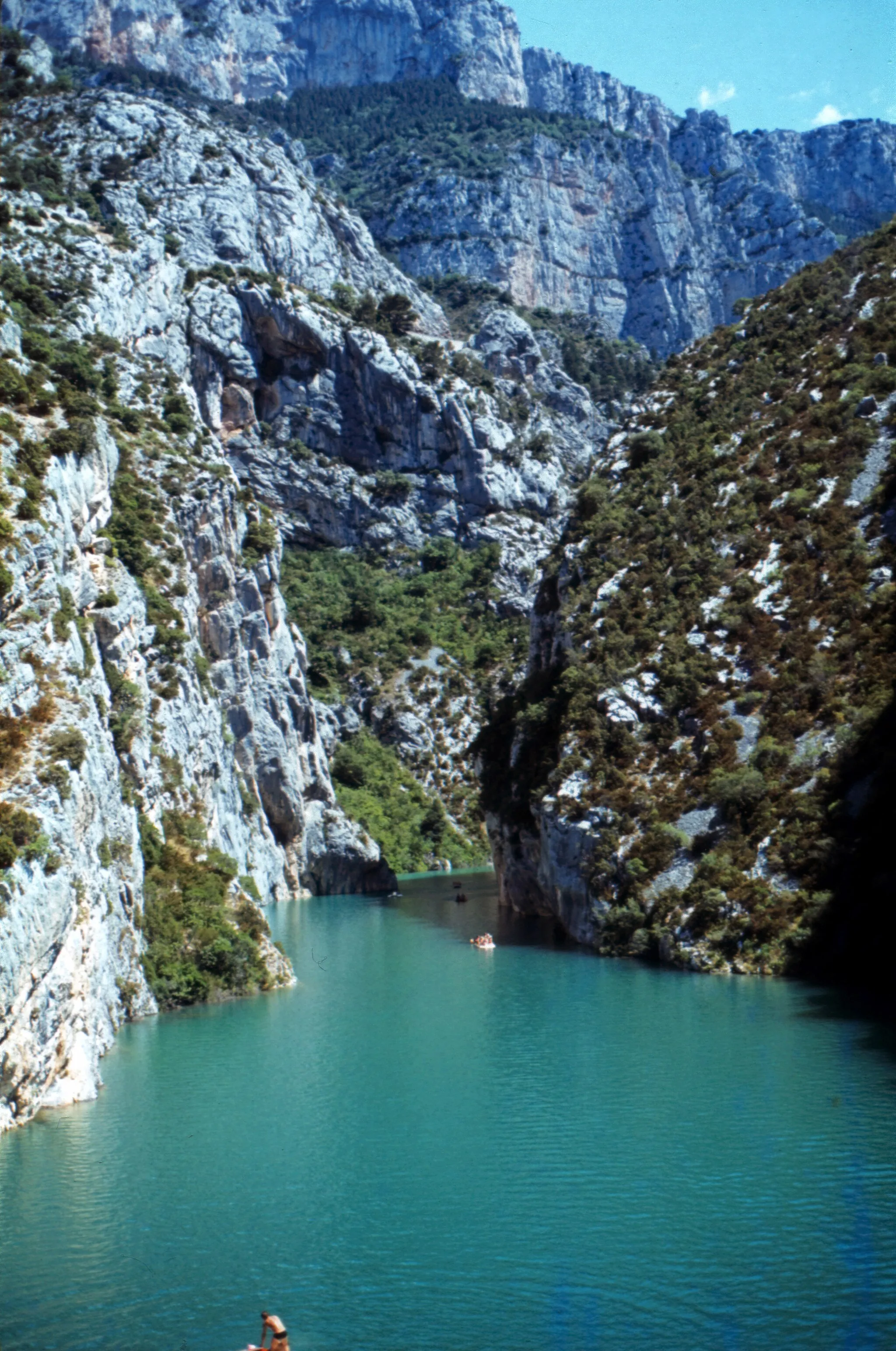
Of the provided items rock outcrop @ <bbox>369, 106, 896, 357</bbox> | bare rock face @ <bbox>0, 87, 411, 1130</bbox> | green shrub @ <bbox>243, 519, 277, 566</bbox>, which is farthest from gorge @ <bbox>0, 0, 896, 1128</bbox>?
green shrub @ <bbox>243, 519, 277, 566</bbox>

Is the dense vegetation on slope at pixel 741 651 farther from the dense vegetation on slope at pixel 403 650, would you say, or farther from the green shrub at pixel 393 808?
the dense vegetation on slope at pixel 403 650

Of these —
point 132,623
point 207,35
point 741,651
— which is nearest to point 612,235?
point 207,35

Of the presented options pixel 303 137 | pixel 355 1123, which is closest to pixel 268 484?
pixel 303 137

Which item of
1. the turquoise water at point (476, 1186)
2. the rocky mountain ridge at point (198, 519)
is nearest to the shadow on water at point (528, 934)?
the turquoise water at point (476, 1186)

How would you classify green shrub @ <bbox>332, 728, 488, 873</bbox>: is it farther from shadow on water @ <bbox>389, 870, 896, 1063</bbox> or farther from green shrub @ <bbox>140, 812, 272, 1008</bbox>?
green shrub @ <bbox>140, 812, 272, 1008</bbox>

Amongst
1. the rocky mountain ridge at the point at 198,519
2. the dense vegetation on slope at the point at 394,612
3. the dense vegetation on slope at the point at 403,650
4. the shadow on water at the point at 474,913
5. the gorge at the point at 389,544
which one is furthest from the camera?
the dense vegetation on slope at the point at 394,612

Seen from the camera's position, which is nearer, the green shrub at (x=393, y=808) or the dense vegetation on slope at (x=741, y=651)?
the dense vegetation on slope at (x=741, y=651)
